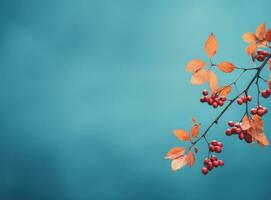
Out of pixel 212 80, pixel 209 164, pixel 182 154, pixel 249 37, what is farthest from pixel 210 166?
pixel 249 37

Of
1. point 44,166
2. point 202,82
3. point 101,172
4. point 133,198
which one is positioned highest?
point 44,166

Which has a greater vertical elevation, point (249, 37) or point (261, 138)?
point (249, 37)

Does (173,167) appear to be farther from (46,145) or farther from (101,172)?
(46,145)

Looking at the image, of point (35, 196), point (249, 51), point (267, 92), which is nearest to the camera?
point (249, 51)

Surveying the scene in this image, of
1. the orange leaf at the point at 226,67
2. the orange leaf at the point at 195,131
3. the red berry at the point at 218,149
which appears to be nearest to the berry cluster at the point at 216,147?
the red berry at the point at 218,149

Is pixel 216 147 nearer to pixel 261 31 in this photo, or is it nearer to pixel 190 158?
pixel 190 158

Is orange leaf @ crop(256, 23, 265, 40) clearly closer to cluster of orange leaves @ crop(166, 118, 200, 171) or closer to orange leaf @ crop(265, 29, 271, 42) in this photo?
orange leaf @ crop(265, 29, 271, 42)

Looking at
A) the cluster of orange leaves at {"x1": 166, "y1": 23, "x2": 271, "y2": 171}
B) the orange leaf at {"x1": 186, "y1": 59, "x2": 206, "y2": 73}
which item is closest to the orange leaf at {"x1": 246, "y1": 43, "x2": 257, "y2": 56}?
the cluster of orange leaves at {"x1": 166, "y1": 23, "x2": 271, "y2": 171}

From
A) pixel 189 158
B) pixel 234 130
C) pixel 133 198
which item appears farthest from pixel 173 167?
pixel 133 198
